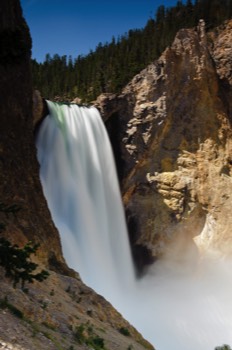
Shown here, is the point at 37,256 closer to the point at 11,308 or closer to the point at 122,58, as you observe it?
the point at 11,308

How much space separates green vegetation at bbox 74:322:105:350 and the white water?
1174 cm

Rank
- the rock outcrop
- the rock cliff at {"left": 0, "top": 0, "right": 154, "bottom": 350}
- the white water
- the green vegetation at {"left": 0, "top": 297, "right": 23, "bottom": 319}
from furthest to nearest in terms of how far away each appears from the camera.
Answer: the white water < the rock outcrop < the rock cliff at {"left": 0, "top": 0, "right": 154, "bottom": 350} < the green vegetation at {"left": 0, "top": 297, "right": 23, "bottom": 319}

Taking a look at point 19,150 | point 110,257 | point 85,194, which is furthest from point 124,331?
point 85,194

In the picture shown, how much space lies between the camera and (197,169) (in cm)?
3012

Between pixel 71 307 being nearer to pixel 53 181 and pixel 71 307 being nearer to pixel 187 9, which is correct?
pixel 53 181

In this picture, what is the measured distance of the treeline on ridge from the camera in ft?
129

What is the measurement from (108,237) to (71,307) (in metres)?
15.7

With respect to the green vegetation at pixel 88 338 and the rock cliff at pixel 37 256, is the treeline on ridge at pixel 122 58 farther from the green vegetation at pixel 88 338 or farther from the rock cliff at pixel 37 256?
the green vegetation at pixel 88 338

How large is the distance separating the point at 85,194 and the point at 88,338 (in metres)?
16.7

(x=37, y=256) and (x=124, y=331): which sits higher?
(x=37, y=256)

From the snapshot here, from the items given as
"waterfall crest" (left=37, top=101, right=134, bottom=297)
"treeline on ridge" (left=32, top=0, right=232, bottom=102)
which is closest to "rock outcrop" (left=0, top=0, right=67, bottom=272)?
"waterfall crest" (left=37, top=101, right=134, bottom=297)

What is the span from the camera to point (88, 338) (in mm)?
9531

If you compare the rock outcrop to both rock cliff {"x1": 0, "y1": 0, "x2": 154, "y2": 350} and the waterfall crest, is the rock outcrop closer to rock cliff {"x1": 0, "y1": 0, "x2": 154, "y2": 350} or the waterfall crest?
rock cliff {"x1": 0, "y1": 0, "x2": 154, "y2": 350}

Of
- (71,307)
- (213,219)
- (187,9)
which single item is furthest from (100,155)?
(187,9)
